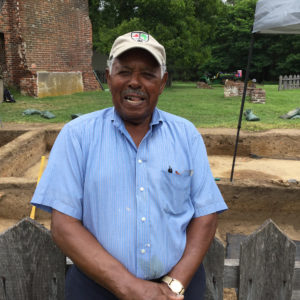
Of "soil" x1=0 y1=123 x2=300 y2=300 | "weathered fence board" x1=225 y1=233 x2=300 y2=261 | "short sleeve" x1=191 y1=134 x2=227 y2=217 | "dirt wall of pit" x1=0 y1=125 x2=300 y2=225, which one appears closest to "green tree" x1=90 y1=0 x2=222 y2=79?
"dirt wall of pit" x1=0 y1=125 x2=300 y2=225

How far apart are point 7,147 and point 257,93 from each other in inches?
398

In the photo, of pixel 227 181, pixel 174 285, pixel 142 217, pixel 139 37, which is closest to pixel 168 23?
pixel 227 181

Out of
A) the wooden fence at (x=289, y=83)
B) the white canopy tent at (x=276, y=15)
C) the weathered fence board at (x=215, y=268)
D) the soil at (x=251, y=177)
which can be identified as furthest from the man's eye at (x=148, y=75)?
the wooden fence at (x=289, y=83)

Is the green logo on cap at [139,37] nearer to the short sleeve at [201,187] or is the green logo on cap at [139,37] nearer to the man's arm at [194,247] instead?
the short sleeve at [201,187]

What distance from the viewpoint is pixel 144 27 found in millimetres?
18812

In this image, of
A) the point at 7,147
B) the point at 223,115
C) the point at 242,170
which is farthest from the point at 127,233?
the point at 223,115

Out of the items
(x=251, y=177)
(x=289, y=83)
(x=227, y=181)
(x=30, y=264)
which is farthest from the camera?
(x=289, y=83)

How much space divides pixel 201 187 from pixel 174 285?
42 cm

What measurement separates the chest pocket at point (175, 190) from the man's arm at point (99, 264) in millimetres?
297

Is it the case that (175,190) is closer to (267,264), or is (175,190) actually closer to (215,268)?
(215,268)

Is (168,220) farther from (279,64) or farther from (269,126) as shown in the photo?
(279,64)

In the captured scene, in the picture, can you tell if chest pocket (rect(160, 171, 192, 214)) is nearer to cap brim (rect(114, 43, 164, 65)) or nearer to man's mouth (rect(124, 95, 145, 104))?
man's mouth (rect(124, 95, 145, 104))

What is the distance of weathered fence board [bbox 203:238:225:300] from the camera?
161cm

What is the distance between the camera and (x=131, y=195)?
4.34ft
